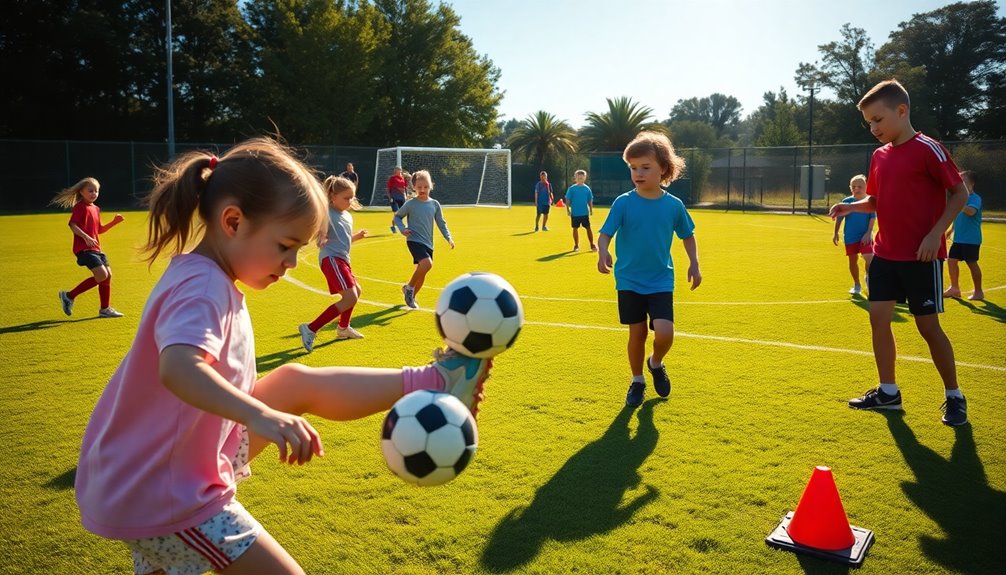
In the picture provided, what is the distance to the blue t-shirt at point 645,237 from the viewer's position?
554 centimetres

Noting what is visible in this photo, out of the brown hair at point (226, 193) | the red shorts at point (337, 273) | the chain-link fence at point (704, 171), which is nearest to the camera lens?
the brown hair at point (226, 193)

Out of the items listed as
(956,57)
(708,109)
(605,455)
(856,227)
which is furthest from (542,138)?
(708,109)

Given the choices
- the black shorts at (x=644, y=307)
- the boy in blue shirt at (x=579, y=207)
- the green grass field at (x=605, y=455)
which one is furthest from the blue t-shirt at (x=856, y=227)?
the boy in blue shirt at (x=579, y=207)

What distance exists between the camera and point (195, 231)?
2.30 m

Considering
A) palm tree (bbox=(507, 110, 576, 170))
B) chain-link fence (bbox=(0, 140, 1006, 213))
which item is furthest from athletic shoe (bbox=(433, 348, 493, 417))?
palm tree (bbox=(507, 110, 576, 170))

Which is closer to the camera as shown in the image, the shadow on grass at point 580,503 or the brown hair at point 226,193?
the brown hair at point 226,193

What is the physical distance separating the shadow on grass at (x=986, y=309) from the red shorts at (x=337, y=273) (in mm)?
7753

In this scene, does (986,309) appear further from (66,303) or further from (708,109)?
(708,109)

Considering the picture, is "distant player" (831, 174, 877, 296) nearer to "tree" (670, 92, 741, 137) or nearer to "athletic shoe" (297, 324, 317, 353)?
"athletic shoe" (297, 324, 317, 353)

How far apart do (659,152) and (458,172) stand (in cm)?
3486

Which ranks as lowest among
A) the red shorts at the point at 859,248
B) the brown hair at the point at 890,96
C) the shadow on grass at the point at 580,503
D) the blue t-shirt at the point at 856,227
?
the shadow on grass at the point at 580,503

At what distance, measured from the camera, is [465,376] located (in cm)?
269

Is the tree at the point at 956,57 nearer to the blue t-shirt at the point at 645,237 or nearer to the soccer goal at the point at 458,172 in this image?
the soccer goal at the point at 458,172

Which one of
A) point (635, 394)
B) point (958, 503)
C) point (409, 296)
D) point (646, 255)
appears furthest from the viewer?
point (409, 296)
